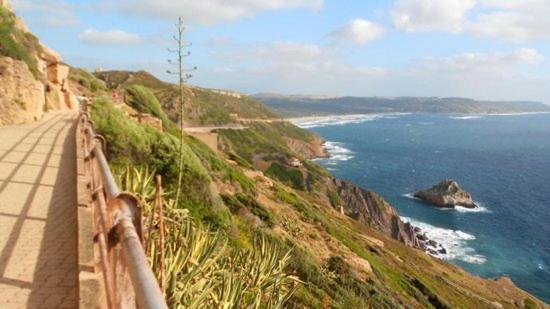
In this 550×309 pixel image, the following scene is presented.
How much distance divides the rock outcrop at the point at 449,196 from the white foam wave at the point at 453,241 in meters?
8.73

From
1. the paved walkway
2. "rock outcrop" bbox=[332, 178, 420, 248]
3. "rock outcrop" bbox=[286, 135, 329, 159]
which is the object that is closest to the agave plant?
the paved walkway

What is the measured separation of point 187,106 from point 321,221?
88223 millimetres

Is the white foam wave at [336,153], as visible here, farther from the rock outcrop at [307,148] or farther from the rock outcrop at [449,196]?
the rock outcrop at [449,196]

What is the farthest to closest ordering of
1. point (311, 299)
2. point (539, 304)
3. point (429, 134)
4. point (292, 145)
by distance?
point (429, 134) → point (292, 145) → point (539, 304) → point (311, 299)

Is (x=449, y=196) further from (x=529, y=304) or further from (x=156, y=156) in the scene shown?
(x=156, y=156)

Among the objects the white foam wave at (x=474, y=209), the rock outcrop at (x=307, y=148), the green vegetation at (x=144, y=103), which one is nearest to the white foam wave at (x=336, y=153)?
the rock outcrop at (x=307, y=148)

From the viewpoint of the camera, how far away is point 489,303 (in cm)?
3547

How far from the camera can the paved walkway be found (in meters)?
4.54

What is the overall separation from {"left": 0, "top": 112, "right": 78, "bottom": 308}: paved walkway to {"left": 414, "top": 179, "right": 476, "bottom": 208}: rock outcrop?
229 feet

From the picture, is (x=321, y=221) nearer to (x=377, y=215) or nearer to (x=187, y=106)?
(x=377, y=215)

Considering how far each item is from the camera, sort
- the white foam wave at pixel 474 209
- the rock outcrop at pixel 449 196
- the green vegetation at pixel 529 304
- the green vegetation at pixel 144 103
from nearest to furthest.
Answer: the green vegetation at pixel 144 103, the green vegetation at pixel 529 304, the white foam wave at pixel 474 209, the rock outcrop at pixel 449 196

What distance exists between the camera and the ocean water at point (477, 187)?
5357 cm

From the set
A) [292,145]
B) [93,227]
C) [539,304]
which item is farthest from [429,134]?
[93,227]

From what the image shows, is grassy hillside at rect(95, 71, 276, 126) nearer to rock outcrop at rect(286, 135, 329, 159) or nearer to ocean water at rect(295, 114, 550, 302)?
rock outcrop at rect(286, 135, 329, 159)
